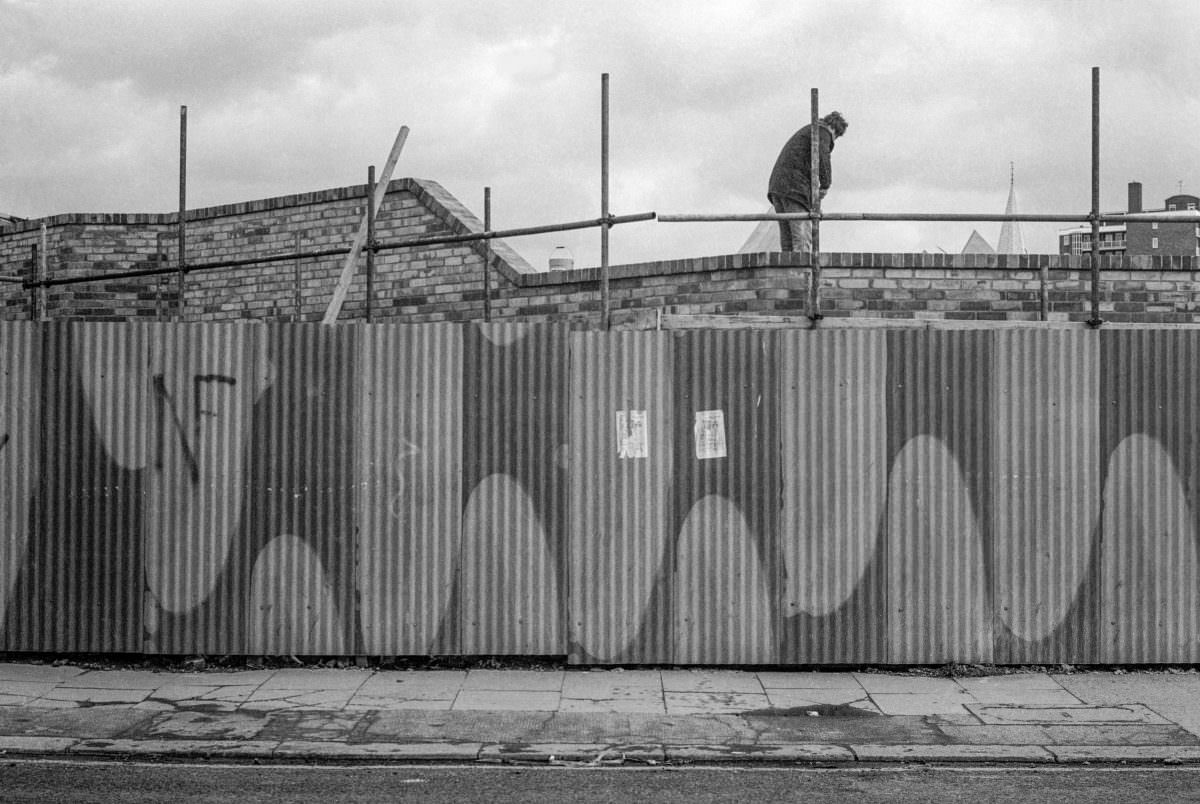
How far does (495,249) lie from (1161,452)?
6.26 meters

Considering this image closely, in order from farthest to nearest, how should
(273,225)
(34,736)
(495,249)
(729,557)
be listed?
(273,225) → (495,249) → (729,557) → (34,736)

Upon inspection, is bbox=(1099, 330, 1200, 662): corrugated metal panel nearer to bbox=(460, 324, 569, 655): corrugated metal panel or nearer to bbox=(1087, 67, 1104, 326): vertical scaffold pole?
bbox=(1087, 67, 1104, 326): vertical scaffold pole

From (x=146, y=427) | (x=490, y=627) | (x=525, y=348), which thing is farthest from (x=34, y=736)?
(x=525, y=348)

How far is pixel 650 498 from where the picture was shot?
8555 millimetres

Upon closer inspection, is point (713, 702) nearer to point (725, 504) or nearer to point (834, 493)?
point (725, 504)

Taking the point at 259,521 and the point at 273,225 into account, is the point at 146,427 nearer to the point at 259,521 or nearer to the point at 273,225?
the point at 259,521

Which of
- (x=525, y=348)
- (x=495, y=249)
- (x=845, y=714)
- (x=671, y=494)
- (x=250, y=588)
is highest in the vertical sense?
(x=495, y=249)

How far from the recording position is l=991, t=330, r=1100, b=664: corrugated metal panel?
855 centimetres

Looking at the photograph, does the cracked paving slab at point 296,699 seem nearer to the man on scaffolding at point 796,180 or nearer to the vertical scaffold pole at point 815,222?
the vertical scaffold pole at point 815,222

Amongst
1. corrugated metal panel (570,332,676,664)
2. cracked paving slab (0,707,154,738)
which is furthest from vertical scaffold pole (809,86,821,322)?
cracked paving slab (0,707,154,738)

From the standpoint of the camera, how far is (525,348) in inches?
340

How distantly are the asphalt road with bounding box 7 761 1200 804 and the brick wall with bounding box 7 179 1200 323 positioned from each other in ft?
14.9

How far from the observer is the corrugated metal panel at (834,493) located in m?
8.52

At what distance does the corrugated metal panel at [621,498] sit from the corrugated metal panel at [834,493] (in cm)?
89
